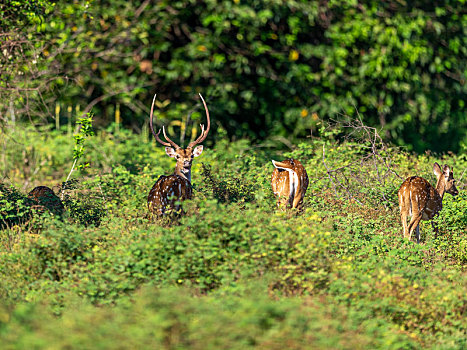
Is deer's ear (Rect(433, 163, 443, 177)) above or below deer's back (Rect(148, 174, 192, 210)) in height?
above

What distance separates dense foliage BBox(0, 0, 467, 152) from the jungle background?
0.04 m

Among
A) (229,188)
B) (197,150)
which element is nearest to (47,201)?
(197,150)

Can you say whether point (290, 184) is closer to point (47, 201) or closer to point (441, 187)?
point (441, 187)

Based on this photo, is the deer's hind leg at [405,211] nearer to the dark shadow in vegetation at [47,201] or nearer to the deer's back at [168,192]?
the deer's back at [168,192]

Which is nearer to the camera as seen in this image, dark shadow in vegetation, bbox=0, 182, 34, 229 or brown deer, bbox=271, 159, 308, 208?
dark shadow in vegetation, bbox=0, 182, 34, 229

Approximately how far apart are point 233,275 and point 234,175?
13.9 feet

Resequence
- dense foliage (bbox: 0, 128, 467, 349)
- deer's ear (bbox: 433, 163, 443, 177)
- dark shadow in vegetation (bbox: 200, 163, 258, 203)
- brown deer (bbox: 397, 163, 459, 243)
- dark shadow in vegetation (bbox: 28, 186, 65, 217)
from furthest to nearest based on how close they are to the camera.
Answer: deer's ear (bbox: 433, 163, 443, 177) < dark shadow in vegetation (bbox: 200, 163, 258, 203) < dark shadow in vegetation (bbox: 28, 186, 65, 217) < brown deer (bbox: 397, 163, 459, 243) < dense foliage (bbox: 0, 128, 467, 349)

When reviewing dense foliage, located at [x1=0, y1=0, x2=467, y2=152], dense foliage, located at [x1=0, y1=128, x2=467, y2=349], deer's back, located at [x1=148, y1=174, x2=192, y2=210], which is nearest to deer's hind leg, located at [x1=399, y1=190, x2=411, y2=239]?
dense foliage, located at [x1=0, y1=128, x2=467, y2=349]

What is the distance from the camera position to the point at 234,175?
10.9 m

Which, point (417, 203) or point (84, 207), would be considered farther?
Result: point (84, 207)

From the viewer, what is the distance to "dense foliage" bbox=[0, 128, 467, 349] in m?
5.33

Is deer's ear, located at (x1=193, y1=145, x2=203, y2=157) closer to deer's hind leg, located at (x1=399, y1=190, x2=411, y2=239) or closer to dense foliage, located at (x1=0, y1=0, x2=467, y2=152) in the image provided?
deer's hind leg, located at (x1=399, y1=190, x2=411, y2=239)

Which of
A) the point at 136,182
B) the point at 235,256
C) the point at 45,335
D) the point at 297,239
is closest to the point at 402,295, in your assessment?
the point at 297,239

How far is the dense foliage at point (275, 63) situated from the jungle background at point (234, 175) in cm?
4
